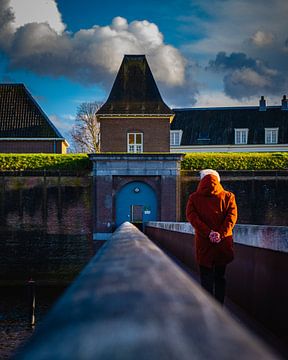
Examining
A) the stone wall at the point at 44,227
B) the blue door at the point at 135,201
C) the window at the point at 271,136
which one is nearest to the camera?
the stone wall at the point at 44,227

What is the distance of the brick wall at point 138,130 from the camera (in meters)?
28.9

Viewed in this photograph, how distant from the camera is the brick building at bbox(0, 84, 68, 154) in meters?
30.5

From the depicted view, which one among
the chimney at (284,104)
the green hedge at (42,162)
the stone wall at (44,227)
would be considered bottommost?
the stone wall at (44,227)

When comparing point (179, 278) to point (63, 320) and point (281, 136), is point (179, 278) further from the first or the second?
point (281, 136)

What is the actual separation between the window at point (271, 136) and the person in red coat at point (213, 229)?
38513 millimetres

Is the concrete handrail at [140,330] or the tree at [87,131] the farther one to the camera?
the tree at [87,131]

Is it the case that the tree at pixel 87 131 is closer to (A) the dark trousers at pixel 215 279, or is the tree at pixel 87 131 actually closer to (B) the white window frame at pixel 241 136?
(B) the white window frame at pixel 241 136

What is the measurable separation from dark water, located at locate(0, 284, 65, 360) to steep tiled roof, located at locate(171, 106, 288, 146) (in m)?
23.6

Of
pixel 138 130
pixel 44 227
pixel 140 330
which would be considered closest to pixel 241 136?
pixel 138 130

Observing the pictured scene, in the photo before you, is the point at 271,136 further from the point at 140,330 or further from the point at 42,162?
the point at 140,330

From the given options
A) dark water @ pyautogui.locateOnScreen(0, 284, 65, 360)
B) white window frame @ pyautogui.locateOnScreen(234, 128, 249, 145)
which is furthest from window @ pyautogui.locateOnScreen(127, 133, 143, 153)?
white window frame @ pyautogui.locateOnScreen(234, 128, 249, 145)

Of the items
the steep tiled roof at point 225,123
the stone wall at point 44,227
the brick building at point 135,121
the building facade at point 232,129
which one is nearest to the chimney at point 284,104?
the building facade at point 232,129

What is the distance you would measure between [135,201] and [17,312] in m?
7.15

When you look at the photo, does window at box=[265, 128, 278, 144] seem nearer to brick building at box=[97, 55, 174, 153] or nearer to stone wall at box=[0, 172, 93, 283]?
brick building at box=[97, 55, 174, 153]
